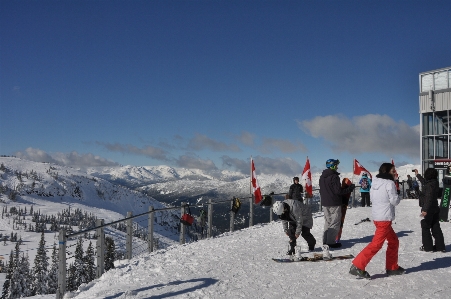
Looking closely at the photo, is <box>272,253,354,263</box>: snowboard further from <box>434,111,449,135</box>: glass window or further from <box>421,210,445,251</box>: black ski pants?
<box>434,111,449,135</box>: glass window

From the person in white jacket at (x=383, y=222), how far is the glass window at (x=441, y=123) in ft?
100

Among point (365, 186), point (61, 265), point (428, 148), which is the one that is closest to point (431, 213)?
point (61, 265)

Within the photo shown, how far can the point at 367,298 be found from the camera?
5.72 m

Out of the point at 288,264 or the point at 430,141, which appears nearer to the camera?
the point at 288,264

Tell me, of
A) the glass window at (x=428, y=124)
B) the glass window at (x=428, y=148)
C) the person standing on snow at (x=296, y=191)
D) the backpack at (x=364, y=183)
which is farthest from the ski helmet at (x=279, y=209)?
the glass window at (x=428, y=124)

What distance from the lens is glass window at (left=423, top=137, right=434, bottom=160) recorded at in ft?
109

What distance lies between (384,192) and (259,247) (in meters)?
4.77

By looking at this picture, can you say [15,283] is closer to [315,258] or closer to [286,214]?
[286,214]

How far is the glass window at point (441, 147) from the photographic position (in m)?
32.9

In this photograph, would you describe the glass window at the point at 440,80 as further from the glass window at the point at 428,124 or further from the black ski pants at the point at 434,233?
the black ski pants at the point at 434,233

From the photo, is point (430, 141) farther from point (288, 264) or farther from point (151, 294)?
point (151, 294)

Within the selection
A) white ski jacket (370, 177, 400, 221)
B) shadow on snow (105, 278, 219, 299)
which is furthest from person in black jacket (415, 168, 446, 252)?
shadow on snow (105, 278, 219, 299)

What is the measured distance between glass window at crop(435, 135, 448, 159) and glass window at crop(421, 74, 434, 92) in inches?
173

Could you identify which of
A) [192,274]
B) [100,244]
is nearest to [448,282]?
[192,274]
